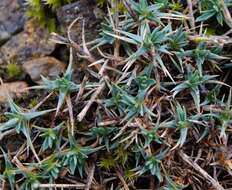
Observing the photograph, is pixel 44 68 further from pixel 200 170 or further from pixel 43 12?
pixel 200 170

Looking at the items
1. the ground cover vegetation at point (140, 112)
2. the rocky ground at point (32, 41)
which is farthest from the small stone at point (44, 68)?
the ground cover vegetation at point (140, 112)

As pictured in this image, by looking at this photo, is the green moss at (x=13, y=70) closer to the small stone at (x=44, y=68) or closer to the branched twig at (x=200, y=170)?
the small stone at (x=44, y=68)

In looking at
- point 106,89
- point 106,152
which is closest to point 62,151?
point 106,152

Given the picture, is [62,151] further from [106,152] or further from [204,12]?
[204,12]

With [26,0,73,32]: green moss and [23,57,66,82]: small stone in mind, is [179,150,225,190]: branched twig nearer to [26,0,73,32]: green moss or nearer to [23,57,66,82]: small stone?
[23,57,66,82]: small stone

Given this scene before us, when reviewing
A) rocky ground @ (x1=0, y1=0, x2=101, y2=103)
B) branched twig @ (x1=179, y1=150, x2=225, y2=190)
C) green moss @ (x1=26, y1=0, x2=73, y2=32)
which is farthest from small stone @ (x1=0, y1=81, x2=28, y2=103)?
branched twig @ (x1=179, y1=150, x2=225, y2=190)

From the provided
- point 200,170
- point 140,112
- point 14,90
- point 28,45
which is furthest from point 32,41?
point 200,170
